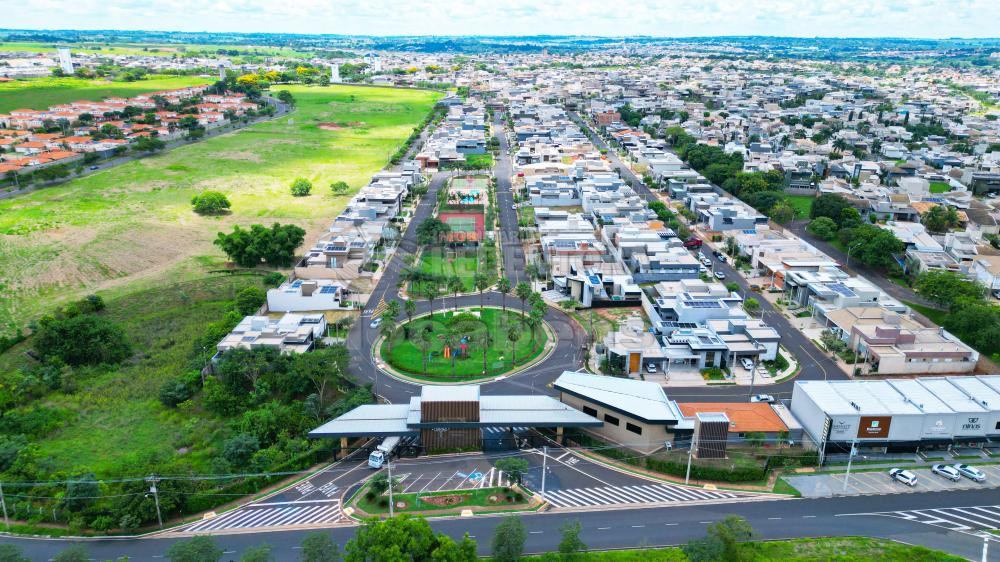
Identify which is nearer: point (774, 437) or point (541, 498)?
point (541, 498)

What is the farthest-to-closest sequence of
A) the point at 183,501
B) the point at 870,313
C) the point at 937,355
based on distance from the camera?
1. the point at 870,313
2. the point at 937,355
3. the point at 183,501

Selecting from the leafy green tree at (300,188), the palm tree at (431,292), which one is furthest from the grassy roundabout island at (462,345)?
the leafy green tree at (300,188)

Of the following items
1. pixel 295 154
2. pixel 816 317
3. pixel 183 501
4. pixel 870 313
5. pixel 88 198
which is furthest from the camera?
pixel 295 154

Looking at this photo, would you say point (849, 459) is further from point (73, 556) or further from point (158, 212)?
point (158, 212)

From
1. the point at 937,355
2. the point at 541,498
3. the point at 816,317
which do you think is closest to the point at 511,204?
the point at 816,317

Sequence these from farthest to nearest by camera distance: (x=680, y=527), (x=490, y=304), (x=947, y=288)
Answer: (x=490, y=304) → (x=947, y=288) → (x=680, y=527)

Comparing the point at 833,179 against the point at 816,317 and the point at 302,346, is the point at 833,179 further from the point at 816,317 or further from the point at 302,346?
the point at 302,346

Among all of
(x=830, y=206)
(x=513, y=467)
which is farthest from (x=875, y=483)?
(x=830, y=206)
